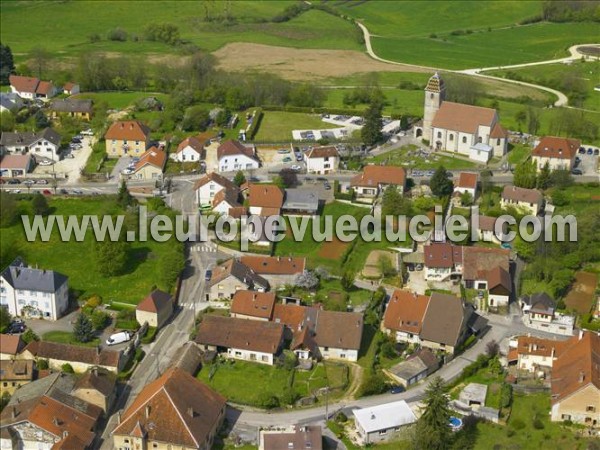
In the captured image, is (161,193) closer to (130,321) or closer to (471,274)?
(130,321)

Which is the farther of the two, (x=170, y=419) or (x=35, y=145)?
(x=35, y=145)

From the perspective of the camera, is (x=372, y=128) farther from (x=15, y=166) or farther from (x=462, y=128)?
(x=15, y=166)

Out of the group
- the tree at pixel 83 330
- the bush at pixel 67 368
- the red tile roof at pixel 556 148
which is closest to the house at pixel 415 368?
the tree at pixel 83 330

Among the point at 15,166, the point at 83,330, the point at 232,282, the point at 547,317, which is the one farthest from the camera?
the point at 15,166

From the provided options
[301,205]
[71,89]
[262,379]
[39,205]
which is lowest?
[262,379]

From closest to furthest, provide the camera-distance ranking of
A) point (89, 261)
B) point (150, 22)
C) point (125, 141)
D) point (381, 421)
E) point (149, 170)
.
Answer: point (381, 421), point (89, 261), point (149, 170), point (125, 141), point (150, 22)

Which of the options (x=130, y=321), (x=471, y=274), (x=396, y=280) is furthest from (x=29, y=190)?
(x=471, y=274)

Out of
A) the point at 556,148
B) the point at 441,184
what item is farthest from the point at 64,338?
the point at 556,148
